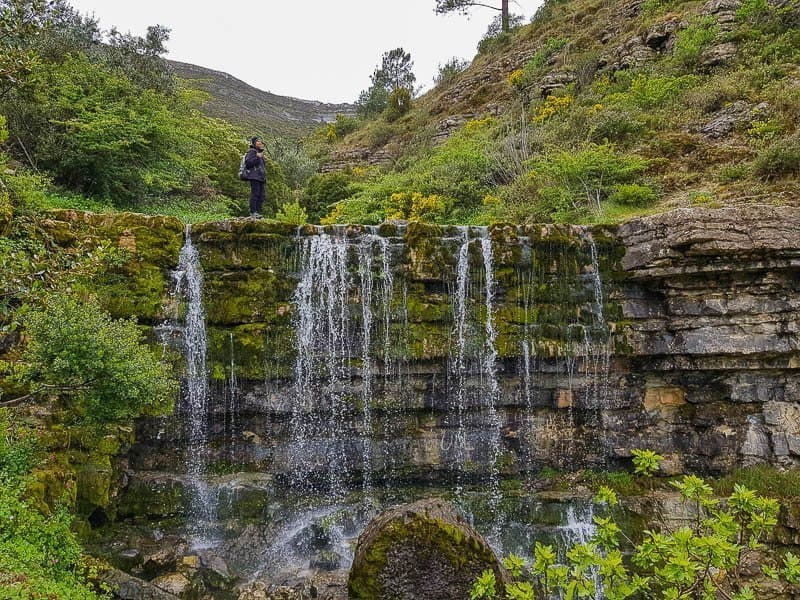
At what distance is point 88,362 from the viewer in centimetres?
605

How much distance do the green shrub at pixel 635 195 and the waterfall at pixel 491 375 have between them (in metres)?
5.00

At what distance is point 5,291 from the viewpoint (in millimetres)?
4676

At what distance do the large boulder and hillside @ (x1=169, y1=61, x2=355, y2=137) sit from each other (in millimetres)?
34777

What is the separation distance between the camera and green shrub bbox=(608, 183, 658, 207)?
12484 millimetres

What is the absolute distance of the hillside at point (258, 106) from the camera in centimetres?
4166

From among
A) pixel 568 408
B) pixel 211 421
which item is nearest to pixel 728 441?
pixel 568 408

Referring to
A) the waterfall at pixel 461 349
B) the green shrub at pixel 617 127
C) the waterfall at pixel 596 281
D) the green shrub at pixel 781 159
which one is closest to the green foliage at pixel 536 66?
the green shrub at pixel 617 127

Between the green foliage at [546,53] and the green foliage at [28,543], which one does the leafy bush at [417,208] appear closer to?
the green foliage at [28,543]

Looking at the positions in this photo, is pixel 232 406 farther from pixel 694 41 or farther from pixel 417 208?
pixel 694 41

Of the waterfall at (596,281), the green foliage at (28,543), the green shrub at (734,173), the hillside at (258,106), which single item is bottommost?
the green foliage at (28,543)

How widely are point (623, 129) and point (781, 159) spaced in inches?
222

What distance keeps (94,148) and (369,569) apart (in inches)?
463

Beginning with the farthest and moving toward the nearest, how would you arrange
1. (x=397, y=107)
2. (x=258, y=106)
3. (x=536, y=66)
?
(x=258, y=106) → (x=397, y=107) → (x=536, y=66)

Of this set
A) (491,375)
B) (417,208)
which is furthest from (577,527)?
(417,208)
